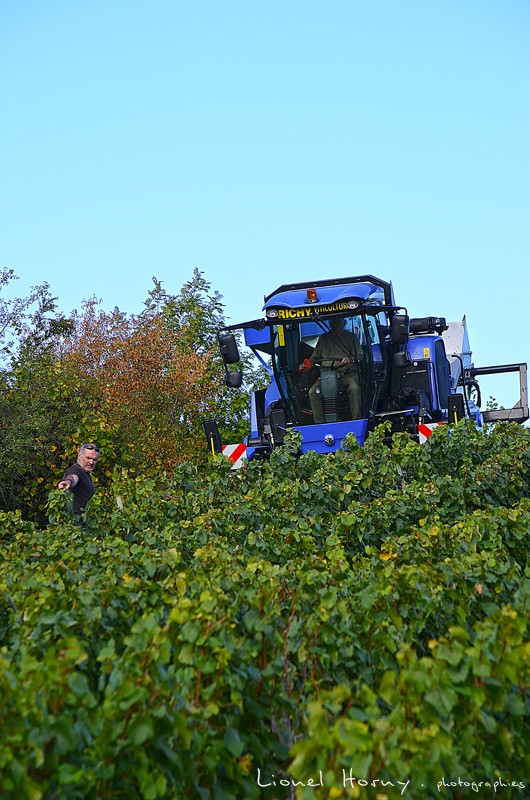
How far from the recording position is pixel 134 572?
5965 mm

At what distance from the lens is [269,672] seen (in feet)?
12.4

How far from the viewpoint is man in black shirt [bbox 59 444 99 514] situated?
31.0ft

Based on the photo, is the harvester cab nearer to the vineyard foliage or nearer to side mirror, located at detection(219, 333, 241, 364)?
side mirror, located at detection(219, 333, 241, 364)

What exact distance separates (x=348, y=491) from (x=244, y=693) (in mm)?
5202

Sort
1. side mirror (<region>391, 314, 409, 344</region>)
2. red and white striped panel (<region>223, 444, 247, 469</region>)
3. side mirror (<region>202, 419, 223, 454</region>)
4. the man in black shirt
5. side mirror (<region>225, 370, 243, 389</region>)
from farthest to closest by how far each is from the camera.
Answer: side mirror (<region>202, 419, 223, 454</region>) < red and white striped panel (<region>223, 444, 247, 469</region>) < side mirror (<region>225, 370, 243, 389</region>) < side mirror (<region>391, 314, 409, 344</region>) < the man in black shirt

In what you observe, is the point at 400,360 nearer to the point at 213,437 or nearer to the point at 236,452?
the point at 236,452

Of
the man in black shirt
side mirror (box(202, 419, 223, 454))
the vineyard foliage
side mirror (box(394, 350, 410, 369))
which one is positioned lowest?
the vineyard foliage

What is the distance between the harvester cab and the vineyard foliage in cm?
615

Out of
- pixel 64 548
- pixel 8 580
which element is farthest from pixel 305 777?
pixel 64 548

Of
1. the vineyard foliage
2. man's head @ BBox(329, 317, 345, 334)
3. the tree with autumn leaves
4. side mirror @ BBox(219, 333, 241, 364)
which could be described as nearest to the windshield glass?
man's head @ BBox(329, 317, 345, 334)

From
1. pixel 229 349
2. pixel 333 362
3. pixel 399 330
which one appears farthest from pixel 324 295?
pixel 229 349

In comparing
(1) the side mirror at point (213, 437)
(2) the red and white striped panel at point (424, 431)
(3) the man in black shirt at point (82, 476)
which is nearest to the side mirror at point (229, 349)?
(1) the side mirror at point (213, 437)

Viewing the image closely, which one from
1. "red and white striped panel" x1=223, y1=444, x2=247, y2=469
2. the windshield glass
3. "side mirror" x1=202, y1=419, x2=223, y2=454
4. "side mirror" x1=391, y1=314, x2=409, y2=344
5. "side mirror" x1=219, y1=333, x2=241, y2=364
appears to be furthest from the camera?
"side mirror" x1=202, y1=419, x2=223, y2=454

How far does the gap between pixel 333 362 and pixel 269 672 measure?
9.73 metres
